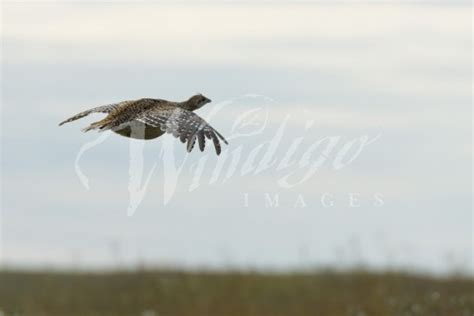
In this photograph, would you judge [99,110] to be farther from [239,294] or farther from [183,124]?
[239,294]

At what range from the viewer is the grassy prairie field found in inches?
668

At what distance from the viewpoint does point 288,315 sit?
55.2 feet

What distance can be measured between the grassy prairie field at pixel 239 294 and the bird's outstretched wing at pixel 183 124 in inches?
313

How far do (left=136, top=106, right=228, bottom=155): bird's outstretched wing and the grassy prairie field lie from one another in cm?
796

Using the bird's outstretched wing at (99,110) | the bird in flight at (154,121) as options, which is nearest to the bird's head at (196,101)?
the bird in flight at (154,121)

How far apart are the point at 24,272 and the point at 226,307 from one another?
4.08 metres

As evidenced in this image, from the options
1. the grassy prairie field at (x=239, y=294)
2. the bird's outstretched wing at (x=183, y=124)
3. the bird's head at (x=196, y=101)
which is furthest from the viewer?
the grassy prairie field at (x=239, y=294)

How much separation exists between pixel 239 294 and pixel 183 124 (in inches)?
359

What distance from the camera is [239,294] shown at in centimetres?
1775

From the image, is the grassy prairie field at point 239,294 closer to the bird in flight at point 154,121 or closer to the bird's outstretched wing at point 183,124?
the bird in flight at point 154,121

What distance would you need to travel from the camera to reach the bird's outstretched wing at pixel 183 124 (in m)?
8.66

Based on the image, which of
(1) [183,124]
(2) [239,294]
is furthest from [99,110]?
(2) [239,294]

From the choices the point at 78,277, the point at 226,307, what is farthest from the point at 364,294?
the point at 78,277

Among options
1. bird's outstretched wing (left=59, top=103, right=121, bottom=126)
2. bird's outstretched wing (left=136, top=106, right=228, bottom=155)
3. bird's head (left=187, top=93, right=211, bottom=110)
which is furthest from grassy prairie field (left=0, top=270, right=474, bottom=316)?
bird's outstretched wing (left=136, top=106, right=228, bottom=155)
